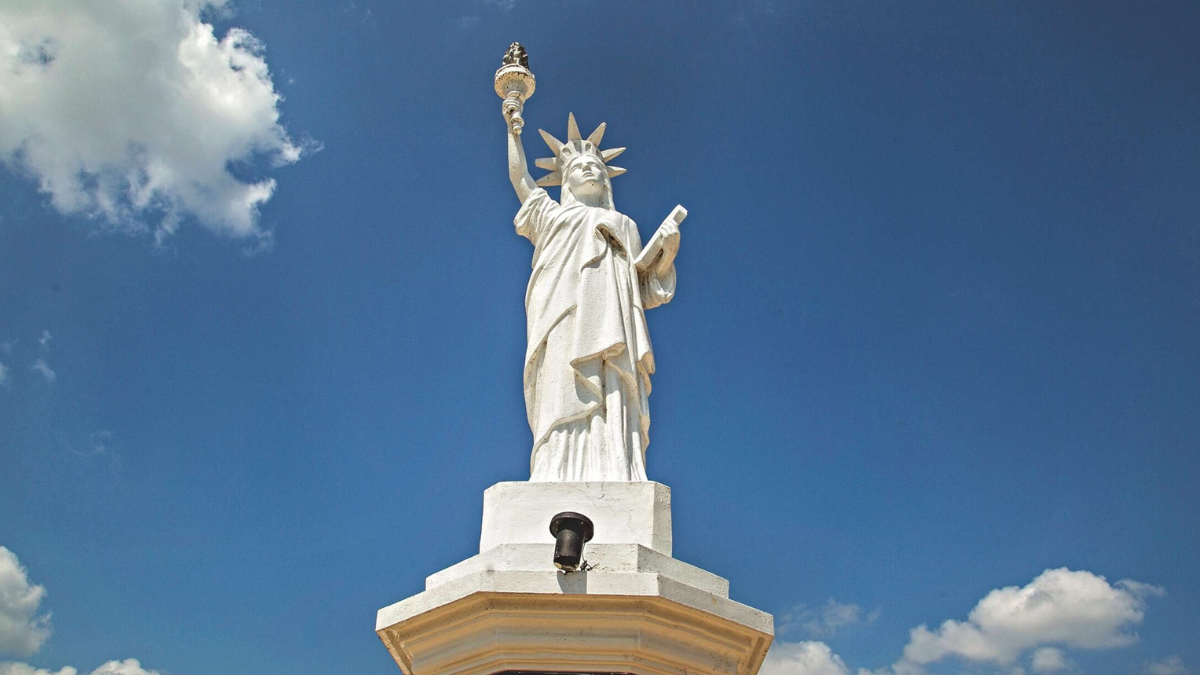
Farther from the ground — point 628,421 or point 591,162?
point 591,162

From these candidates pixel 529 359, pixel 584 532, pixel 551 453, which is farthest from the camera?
pixel 529 359

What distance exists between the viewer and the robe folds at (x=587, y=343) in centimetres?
706

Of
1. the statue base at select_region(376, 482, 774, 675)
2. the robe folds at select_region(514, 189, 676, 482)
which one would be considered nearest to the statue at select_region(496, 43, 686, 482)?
the robe folds at select_region(514, 189, 676, 482)

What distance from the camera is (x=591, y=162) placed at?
8977 mm

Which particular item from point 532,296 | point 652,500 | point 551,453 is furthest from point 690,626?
point 532,296

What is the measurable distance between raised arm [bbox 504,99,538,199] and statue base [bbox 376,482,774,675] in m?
3.41

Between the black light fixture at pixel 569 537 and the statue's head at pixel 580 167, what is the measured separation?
3.78 metres

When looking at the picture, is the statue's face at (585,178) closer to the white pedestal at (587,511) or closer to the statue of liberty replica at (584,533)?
the statue of liberty replica at (584,533)

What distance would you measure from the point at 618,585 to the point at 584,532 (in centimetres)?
38

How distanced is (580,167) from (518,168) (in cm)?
58

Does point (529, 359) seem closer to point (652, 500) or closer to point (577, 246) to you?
point (577, 246)

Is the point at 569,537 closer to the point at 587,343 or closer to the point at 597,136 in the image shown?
the point at 587,343

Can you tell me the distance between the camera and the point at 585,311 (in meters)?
7.59

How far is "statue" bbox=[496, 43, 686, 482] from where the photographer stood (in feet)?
23.3
